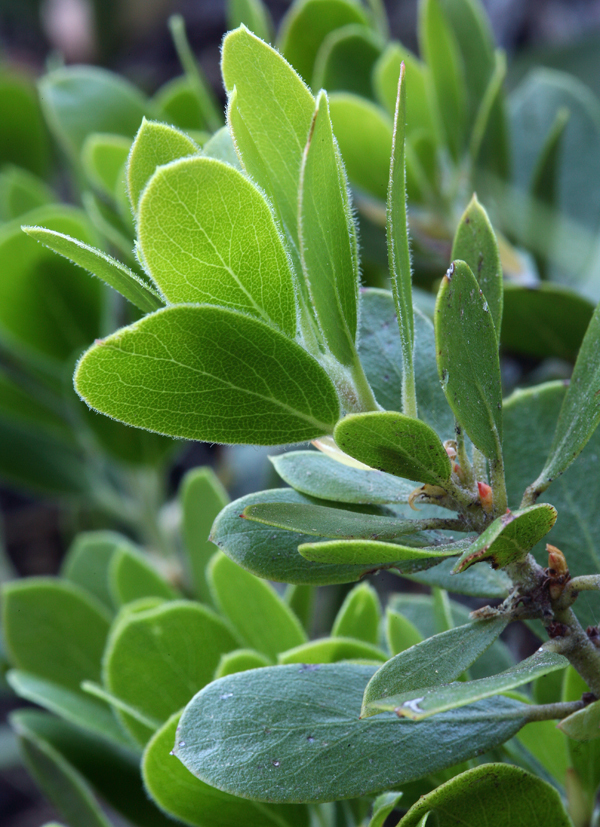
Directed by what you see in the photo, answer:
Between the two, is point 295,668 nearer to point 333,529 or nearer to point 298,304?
point 333,529

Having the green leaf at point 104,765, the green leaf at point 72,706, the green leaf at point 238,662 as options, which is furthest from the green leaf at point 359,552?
the green leaf at point 104,765

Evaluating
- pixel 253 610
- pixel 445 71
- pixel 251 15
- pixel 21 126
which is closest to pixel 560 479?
pixel 253 610

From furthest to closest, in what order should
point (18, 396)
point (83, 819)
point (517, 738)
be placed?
point (18, 396), point (83, 819), point (517, 738)

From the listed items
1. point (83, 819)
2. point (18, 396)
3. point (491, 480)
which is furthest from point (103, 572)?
point (491, 480)

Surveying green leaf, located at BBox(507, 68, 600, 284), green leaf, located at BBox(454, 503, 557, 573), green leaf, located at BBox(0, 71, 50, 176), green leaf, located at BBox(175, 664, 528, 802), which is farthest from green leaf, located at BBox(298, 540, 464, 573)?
green leaf, located at BBox(0, 71, 50, 176)

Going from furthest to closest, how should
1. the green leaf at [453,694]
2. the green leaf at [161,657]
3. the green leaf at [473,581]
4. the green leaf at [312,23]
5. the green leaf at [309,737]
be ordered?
the green leaf at [312,23]
the green leaf at [161,657]
the green leaf at [473,581]
the green leaf at [309,737]
the green leaf at [453,694]

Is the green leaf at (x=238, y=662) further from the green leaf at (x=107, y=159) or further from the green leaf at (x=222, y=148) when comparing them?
the green leaf at (x=107, y=159)

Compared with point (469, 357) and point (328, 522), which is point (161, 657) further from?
point (469, 357)
